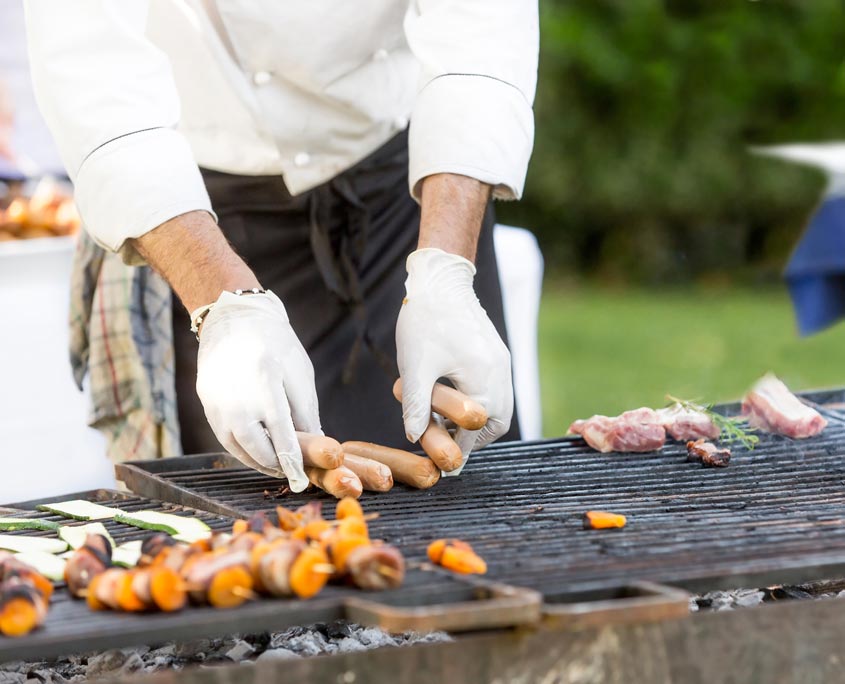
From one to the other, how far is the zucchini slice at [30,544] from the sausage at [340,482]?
49 centimetres

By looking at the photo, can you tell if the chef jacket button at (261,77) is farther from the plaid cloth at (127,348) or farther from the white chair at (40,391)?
the white chair at (40,391)

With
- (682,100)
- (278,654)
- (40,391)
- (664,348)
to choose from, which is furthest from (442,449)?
(682,100)

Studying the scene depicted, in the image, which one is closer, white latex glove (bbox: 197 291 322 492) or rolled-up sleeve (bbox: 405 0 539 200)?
white latex glove (bbox: 197 291 322 492)

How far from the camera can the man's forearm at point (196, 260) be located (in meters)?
2.47

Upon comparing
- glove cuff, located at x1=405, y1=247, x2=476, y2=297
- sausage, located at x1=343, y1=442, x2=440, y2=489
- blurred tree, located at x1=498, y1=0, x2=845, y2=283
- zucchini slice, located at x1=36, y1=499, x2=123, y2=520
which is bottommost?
zucchini slice, located at x1=36, y1=499, x2=123, y2=520

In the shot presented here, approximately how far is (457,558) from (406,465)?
644mm

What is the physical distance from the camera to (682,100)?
1218 centimetres

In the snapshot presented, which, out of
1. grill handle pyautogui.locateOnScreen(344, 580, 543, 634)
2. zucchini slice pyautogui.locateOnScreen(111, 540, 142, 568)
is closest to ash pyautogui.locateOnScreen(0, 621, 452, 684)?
zucchini slice pyautogui.locateOnScreen(111, 540, 142, 568)

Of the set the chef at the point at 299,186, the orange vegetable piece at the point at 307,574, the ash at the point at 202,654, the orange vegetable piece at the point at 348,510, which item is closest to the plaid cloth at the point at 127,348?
the chef at the point at 299,186

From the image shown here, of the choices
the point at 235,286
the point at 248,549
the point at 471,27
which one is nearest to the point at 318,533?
the point at 248,549

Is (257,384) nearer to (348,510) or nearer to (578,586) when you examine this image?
(348,510)

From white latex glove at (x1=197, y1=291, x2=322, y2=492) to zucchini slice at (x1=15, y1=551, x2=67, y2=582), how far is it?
Answer: 17.5 inches

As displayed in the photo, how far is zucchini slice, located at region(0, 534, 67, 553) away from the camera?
2041 mm

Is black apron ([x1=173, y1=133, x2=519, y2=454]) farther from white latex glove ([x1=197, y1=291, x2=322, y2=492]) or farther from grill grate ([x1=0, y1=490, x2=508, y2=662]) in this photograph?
grill grate ([x1=0, y1=490, x2=508, y2=662])
